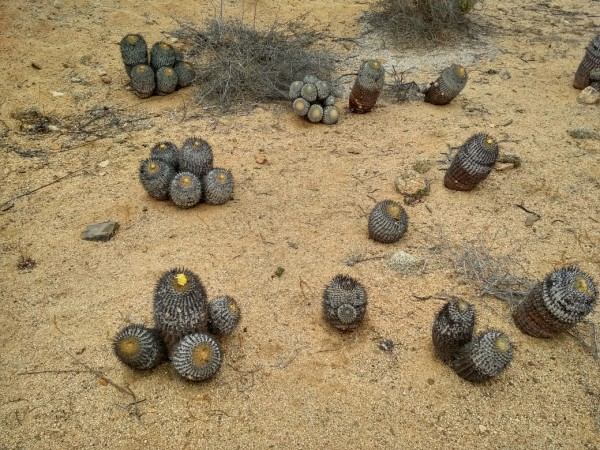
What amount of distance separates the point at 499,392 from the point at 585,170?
2891 mm

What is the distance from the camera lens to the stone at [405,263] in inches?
145

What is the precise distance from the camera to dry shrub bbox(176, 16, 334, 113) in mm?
5961

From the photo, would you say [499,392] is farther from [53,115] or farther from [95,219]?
[53,115]

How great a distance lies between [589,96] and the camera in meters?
5.84

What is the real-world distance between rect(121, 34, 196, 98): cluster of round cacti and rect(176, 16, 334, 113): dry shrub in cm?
35

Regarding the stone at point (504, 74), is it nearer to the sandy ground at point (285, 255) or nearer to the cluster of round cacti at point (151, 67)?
the sandy ground at point (285, 255)

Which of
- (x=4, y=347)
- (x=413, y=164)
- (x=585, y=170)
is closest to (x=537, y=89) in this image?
(x=585, y=170)

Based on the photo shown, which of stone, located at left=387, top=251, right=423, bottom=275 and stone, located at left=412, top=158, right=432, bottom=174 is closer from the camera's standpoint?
stone, located at left=387, top=251, right=423, bottom=275

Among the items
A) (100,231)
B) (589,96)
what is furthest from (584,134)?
(100,231)

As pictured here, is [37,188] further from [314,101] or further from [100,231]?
[314,101]

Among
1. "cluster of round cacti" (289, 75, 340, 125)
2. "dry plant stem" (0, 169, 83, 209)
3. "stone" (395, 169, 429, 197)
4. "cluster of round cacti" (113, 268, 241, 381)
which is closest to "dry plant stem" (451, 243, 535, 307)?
"stone" (395, 169, 429, 197)

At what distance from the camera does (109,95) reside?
19.8ft

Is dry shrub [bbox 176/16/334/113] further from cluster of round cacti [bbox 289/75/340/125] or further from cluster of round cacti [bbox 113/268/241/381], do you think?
cluster of round cacti [bbox 113/268/241/381]

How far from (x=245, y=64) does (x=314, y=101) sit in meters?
1.18
